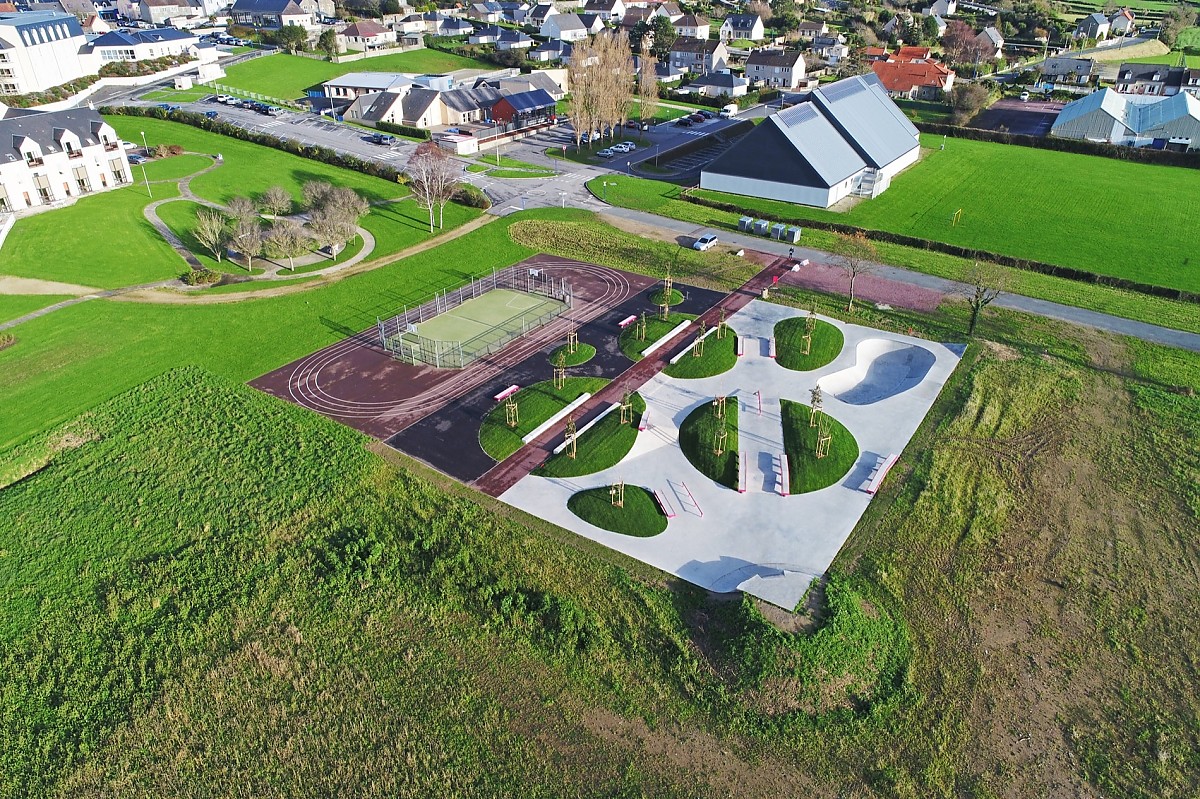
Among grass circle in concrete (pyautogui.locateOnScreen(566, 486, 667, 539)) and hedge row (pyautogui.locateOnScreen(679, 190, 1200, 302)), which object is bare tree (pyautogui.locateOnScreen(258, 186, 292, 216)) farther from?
grass circle in concrete (pyautogui.locateOnScreen(566, 486, 667, 539))

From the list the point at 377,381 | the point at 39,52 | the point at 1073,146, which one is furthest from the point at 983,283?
the point at 39,52

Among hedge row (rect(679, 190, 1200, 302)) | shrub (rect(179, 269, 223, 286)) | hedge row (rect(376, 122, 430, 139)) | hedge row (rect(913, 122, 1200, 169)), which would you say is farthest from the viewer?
hedge row (rect(376, 122, 430, 139))

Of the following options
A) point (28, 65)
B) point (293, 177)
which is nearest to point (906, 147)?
point (293, 177)

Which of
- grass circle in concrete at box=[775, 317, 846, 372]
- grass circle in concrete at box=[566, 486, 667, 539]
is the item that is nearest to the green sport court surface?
grass circle in concrete at box=[775, 317, 846, 372]

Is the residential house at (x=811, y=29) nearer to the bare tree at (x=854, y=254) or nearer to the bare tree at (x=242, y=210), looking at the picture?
the bare tree at (x=854, y=254)

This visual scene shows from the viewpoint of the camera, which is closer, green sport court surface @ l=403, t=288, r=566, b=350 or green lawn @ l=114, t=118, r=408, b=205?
green sport court surface @ l=403, t=288, r=566, b=350

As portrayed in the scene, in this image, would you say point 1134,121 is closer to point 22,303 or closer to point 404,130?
point 404,130
